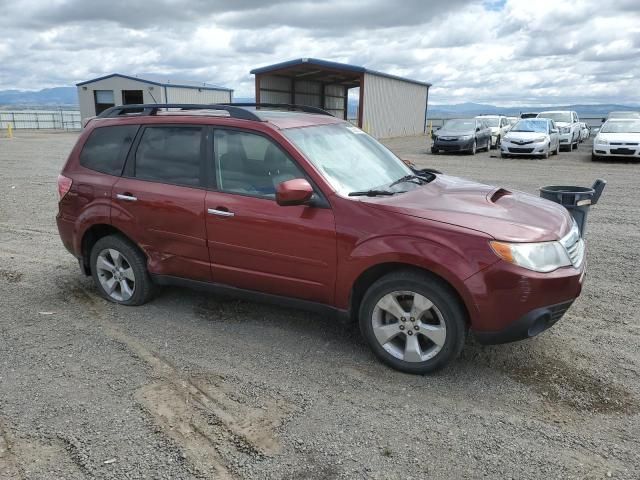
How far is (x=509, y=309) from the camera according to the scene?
3.30m

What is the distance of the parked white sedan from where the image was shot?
17.3 m

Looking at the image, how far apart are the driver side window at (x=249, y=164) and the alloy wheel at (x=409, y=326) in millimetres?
1137

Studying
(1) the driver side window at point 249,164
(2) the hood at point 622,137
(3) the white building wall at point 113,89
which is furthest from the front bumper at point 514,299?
(3) the white building wall at point 113,89

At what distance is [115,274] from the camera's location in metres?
4.92

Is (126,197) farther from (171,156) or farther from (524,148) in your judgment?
(524,148)

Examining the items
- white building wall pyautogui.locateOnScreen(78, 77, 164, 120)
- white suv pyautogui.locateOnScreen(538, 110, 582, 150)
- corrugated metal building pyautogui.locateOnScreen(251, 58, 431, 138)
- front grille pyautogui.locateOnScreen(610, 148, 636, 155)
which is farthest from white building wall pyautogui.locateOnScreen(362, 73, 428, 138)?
white building wall pyautogui.locateOnScreen(78, 77, 164, 120)

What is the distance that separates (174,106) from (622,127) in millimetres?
18683

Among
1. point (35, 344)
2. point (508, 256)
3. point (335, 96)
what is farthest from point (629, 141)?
point (335, 96)

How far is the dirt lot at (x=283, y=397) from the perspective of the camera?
2807 millimetres

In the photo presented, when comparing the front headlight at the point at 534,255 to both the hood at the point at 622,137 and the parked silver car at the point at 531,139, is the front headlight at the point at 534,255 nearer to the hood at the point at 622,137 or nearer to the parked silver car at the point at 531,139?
the hood at the point at 622,137

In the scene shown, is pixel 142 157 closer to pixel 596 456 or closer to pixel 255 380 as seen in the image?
Answer: pixel 255 380

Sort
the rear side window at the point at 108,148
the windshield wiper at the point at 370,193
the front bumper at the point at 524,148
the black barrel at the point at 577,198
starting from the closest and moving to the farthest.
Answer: the windshield wiper at the point at 370,193, the rear side window at the point at 108,148, the black barrel at the point at 577,198, the front bumper at the point at 524,148

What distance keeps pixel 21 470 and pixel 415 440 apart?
6.94 feet

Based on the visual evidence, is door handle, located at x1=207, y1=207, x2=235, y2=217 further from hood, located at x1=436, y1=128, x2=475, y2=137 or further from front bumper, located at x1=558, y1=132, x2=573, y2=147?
front bumper, located at x1=558, y1=132, x2=573, y2=147
